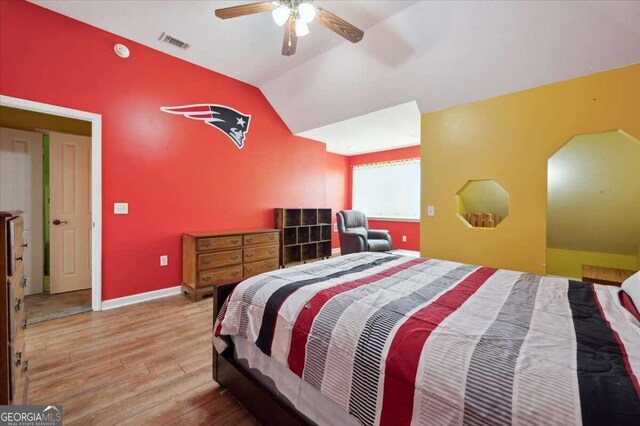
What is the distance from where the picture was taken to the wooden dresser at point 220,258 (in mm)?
3100

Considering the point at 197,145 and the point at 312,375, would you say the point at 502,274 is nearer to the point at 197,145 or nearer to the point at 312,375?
the point at 312,375

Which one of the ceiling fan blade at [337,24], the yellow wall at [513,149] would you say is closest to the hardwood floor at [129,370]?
the yellow wall at [513,149]

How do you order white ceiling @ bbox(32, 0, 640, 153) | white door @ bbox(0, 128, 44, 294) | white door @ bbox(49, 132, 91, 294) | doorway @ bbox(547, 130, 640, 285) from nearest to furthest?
white ceiling @ bbox(32, 0, 640, 153) → doorway @ bbox(547, 130, 640, 285) → white door @ bbox(0, 128, 44, 294) → white door @ bbox(49, 132, 91, 294)

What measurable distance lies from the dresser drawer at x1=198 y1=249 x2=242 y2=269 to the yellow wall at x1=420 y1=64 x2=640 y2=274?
7.70 ft

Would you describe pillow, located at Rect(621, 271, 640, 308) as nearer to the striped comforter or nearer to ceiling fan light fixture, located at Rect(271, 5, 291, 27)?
the striped comforter

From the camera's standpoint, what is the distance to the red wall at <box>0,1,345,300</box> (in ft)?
8.20

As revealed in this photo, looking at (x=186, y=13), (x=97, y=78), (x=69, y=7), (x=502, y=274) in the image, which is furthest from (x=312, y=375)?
(x=69, y=7)

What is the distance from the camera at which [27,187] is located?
3172 millimetres

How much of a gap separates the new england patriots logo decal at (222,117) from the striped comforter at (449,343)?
2906mm

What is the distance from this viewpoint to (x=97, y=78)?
2.81m

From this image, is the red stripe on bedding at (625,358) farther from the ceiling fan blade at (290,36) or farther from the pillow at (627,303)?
the ceiling fan blade at (290,36)

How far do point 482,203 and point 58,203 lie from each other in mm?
5156

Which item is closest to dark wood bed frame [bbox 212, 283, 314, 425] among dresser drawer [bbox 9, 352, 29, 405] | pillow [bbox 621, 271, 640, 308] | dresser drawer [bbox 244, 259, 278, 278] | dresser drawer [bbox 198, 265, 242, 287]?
dresser drawer [bbox 9, 352, 29, 405]

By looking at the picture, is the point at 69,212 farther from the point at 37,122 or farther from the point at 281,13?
the point at 281,13
